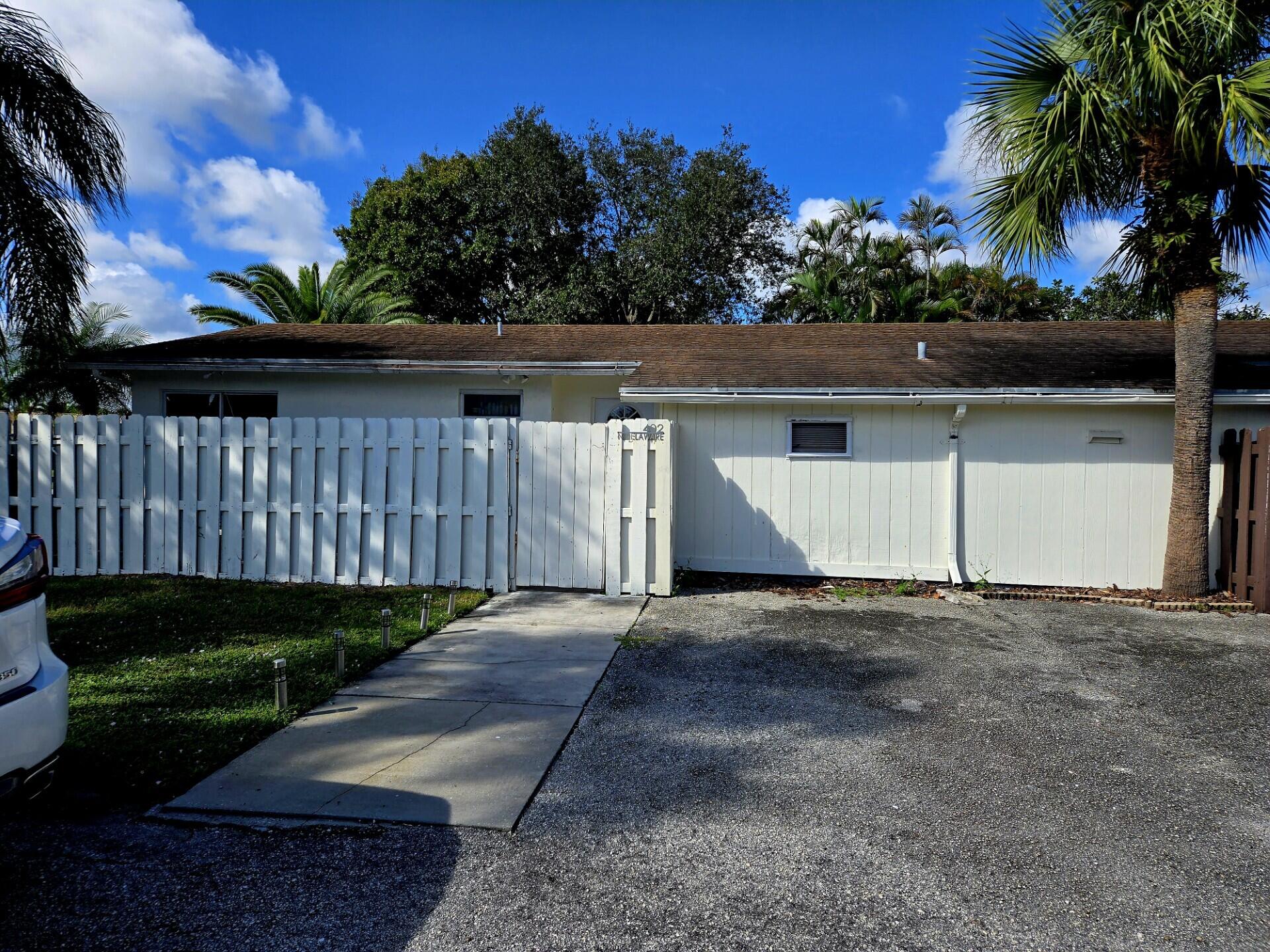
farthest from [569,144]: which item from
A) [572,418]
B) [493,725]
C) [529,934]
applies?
[529,934]

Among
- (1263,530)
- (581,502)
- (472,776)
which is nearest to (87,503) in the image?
(581,502)

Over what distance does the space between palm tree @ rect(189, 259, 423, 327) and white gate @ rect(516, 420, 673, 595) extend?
14.2 m

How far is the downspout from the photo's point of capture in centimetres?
895

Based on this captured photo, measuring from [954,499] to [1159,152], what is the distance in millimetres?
4158

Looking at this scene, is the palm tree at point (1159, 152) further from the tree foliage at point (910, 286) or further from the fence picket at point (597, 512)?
the tree foliage at point (910, 286)

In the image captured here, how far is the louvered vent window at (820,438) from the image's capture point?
9.21 meters

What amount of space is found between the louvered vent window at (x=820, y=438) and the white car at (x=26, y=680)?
24.9 ft

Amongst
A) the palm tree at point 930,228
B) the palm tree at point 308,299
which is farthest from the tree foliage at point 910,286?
the palm tree at point 308,299

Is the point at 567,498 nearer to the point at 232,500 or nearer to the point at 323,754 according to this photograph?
the point at 232,500

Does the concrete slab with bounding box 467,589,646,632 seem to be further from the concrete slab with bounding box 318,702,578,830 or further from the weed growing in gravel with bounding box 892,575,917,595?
the weed growing in gravel with bounding box 892,575,917,595

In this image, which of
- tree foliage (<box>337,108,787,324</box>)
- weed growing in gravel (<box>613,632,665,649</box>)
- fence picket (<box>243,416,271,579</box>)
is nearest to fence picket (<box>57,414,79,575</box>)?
fence picket (<box>243,416,271,579</box>)

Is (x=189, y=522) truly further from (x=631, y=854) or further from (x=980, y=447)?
(x=980, y=447)

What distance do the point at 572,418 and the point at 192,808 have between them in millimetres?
8630

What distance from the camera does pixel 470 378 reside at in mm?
11273
